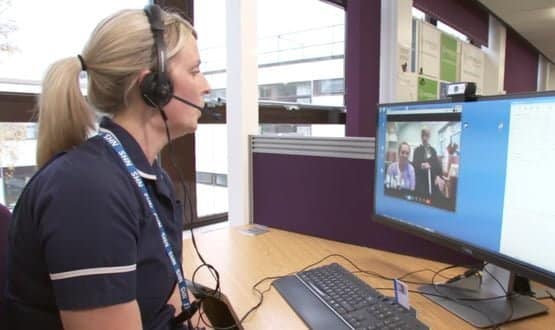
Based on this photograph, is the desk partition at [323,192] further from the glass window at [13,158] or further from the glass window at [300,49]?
the glass window at [13,158]

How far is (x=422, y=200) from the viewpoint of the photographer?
3.47 ft

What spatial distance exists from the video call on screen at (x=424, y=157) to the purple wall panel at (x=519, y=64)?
489 centimetres

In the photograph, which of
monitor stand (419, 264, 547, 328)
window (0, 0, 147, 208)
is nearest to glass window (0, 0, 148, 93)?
window (0, 0, 147, 208)

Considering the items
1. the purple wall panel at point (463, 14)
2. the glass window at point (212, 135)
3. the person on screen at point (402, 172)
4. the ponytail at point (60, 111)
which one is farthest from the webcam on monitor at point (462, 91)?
the purple wall panel at point (463, 14)

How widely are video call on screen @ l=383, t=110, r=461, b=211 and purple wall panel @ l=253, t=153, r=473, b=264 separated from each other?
22 centimetres

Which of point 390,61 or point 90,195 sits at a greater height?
point 390,61

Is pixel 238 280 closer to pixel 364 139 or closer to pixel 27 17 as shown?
pixel 364 139

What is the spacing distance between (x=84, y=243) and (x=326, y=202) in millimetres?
1015

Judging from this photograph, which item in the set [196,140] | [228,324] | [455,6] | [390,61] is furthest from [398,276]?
[455,6]

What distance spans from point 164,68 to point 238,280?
0.63 meters

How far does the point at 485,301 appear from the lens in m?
0.95

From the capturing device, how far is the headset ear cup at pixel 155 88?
83cm

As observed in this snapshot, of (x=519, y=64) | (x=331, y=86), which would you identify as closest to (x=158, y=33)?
(x=331, y=86)

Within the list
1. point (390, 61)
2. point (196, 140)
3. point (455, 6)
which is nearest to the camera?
point (196, 140)
